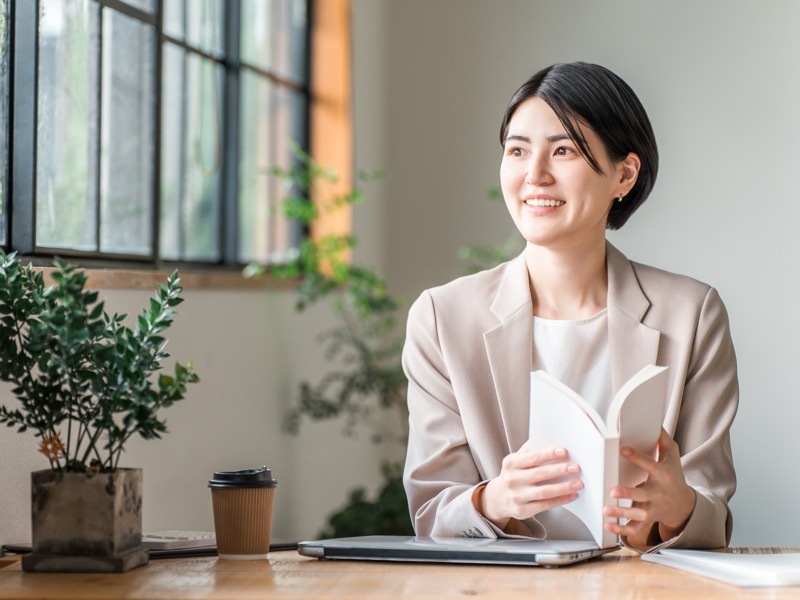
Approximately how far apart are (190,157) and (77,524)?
216 cm

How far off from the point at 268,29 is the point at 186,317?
4.70ft

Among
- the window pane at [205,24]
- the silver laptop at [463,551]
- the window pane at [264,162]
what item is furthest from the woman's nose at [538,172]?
the window pane at [264,162]

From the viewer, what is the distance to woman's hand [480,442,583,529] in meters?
1.46

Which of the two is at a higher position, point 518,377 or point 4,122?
point 4,122

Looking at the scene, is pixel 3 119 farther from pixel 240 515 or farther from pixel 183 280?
pixel 240 515

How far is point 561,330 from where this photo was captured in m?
1.85

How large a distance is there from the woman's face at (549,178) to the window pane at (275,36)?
87.4 inches

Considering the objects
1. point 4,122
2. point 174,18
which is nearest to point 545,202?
point 4,122

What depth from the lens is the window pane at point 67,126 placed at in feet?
7.90

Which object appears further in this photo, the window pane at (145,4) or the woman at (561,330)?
the window pane at (145,4)

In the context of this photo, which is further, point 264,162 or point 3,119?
point 264,162

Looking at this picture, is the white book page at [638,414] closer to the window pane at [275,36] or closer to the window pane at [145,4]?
the window pane at [145,4]

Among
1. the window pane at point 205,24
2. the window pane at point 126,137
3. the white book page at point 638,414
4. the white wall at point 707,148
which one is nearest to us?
the white book page at point 638,414

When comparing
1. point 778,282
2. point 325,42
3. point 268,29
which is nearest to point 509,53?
point 325,42
